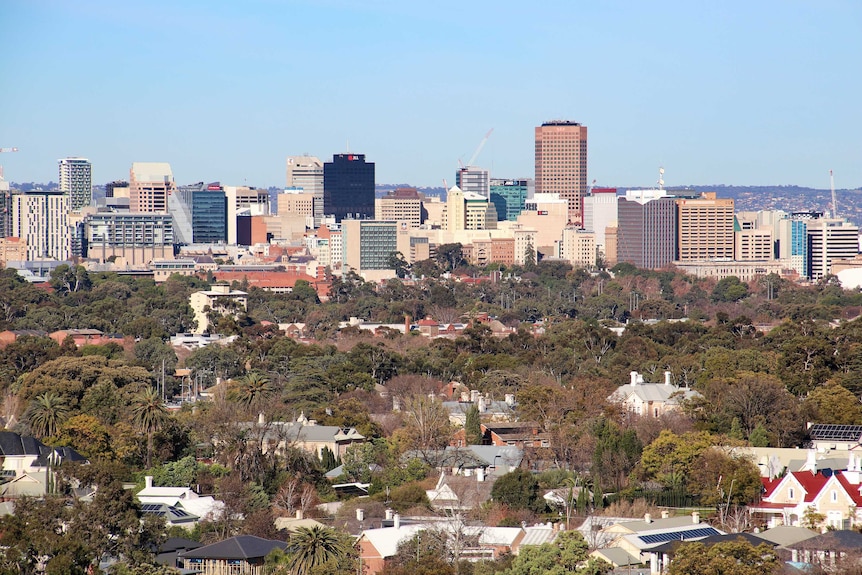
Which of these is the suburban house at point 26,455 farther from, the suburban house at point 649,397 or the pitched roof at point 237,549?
the suburban house at point 649,397

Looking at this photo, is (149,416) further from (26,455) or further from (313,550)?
(313,550)

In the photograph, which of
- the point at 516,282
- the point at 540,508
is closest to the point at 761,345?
the point at 540,508

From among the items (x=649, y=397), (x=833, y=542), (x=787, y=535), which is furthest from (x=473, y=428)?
(x=833, y=542)

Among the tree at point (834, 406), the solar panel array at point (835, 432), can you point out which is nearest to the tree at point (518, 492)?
the solar panel array at point (835, 432)

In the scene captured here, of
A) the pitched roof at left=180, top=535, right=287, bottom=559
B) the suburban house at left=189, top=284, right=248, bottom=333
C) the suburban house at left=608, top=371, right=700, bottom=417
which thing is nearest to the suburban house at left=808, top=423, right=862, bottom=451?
the suburban house at left=608, top=371, right=700, bottom=417

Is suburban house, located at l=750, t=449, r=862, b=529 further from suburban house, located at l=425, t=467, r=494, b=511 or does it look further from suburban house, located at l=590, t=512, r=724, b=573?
suburban house, located at l=425, t=467, r=494, b=511
